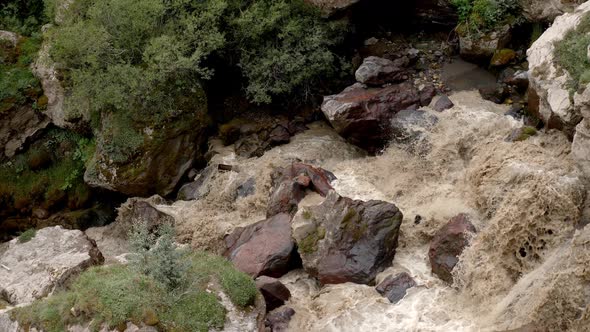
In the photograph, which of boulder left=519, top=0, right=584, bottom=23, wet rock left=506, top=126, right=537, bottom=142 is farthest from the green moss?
boulder left=519, top=0, right=584, bottom=23

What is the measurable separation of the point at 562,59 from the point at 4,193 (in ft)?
56.4

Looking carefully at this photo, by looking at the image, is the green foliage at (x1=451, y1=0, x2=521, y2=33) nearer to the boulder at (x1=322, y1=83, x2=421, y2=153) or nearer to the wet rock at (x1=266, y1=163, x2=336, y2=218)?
the boulder at (x1=322, y1=83, x2=421, y2=153)

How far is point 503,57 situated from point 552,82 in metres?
4.14

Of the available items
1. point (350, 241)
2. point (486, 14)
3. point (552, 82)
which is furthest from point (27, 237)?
point (486, 14)

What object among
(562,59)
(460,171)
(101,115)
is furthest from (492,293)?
(101,115)

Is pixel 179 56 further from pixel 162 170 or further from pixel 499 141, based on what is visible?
pixel 499 141

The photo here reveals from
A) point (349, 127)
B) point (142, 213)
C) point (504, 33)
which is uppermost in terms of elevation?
point (504, 33)

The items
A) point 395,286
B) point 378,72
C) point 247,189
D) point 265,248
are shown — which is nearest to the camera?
point 395,286

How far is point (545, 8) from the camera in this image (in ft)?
61.3

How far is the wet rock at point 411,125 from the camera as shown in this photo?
17.9 metres

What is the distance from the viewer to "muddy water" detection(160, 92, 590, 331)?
11562 mm

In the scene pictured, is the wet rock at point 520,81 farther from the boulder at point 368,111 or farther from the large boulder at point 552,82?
the boulder at point 368,111

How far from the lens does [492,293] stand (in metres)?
12.3

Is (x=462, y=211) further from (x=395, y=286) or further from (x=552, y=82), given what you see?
(x=552, y=82)
